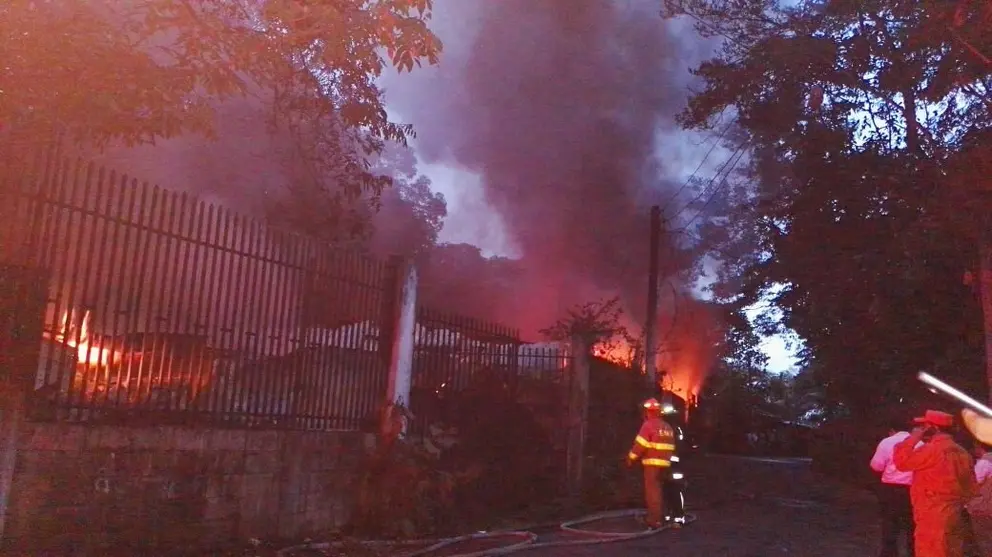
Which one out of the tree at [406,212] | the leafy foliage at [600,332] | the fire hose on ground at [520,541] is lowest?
the fire hose on ground at [520,541]

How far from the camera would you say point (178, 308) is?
701 centimetres

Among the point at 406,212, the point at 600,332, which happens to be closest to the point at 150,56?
the point at 600,332

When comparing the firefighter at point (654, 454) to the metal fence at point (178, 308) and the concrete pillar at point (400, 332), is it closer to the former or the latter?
the concrete pillar at point (400, 332)

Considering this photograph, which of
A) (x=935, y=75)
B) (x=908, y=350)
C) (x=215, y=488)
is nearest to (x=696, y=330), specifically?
(x=908, y=350)

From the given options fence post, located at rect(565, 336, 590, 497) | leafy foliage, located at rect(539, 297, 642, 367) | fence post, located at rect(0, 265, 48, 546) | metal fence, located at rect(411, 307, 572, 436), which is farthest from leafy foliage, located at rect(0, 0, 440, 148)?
leafy foliage, located at rect(539, 297, 642, 367)

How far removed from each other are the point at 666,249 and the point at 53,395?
29971 millimetres

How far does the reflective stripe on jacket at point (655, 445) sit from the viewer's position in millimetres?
9758

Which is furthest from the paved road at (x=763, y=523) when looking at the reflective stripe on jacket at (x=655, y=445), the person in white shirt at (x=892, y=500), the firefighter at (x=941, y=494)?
the firefighter at (x=941, y=494)

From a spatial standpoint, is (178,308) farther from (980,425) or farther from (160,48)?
(980,425)

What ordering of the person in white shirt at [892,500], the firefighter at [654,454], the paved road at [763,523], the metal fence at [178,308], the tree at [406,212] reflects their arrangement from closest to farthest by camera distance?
1. the metal fence at [178,308]
2. the person in white shirt at [892,500]
3. the paved road at [763,523]
4. the firefighter at [654,454]
5. the tree at [406,212]

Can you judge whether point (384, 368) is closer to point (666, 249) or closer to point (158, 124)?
point (158, 124)

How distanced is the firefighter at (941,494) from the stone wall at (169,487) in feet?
17.8

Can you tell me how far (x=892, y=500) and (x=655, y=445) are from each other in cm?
271

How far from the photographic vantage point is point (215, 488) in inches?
282
